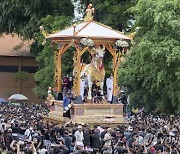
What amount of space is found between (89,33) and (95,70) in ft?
5.51

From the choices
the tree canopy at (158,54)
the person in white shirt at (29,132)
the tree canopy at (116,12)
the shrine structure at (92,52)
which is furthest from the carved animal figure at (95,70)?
the tree canopy at (116,12)

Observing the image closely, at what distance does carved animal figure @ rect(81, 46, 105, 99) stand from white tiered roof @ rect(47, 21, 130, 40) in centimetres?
62

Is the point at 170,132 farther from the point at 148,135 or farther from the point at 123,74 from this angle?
the point at 123,74

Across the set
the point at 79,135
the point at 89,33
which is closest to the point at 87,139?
the point at 79,135

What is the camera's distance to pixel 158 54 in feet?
98.7

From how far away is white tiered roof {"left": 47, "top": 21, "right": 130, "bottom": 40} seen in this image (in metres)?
28.5

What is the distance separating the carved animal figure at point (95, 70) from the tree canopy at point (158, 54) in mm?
2615

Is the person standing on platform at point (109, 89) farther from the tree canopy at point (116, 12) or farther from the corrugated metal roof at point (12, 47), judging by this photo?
the corrugated metal roof at point (12, 47)

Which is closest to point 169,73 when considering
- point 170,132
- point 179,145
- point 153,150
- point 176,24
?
point 176,24

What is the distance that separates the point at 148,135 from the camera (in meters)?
21.1

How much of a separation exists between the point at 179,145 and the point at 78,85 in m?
8.88

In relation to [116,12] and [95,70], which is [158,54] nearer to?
[95,70]

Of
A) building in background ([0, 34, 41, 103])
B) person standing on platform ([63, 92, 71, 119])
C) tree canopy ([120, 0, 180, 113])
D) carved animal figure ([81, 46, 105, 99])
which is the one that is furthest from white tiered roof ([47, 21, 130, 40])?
building in background ([0, 34, 41, 103])

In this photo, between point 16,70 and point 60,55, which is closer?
point 60,55
